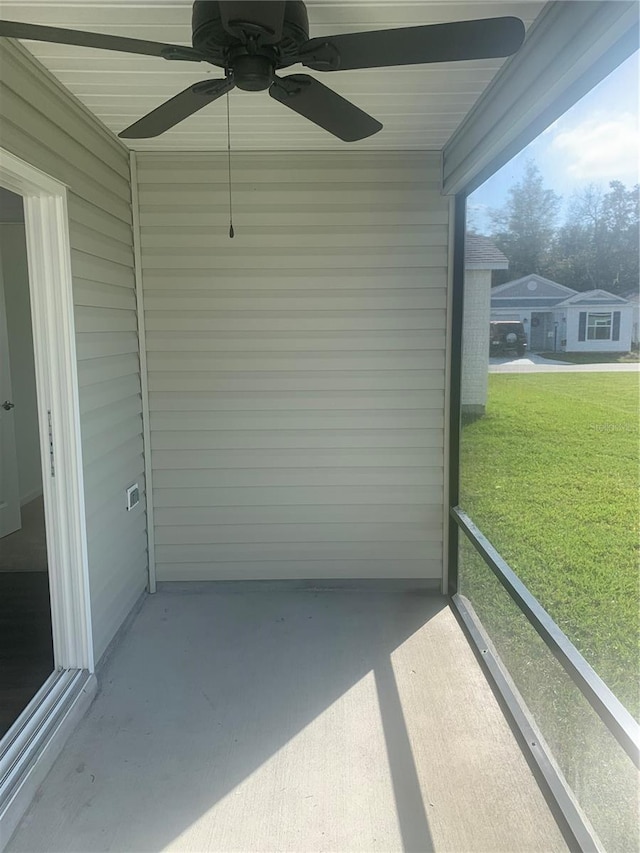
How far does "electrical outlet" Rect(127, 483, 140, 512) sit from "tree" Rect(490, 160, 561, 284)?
220cm

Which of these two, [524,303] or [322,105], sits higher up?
[322,105]

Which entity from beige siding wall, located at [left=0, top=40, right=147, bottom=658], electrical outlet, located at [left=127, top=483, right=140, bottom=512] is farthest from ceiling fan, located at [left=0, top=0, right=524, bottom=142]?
electrical outlet, located at [left=127, top=483, right=140, bottom=512]

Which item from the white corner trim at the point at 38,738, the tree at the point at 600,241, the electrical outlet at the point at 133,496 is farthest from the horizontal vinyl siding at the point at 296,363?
the tree at the point at 600,241

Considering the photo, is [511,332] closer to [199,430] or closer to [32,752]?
[199,430]

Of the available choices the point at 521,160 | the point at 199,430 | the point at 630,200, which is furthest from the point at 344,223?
the point at 630,200

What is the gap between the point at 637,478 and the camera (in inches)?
55.6

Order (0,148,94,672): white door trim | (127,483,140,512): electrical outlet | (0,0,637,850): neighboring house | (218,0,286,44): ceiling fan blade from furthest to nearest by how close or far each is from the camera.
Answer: (127,483,140,512): electrical outlet < (0,148,94,672): white door trim < (0,0,637,850): neighboring house < (218,0,286,44): ceiling fan blade

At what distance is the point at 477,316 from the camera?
3006mm

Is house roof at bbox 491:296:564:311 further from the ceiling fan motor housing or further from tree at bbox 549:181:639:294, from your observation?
the ceiling fan motor housing

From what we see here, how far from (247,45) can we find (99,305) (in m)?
1.63

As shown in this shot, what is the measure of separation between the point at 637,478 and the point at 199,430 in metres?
2.52

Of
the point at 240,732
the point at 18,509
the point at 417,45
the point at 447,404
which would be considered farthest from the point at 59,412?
the point at 18,509

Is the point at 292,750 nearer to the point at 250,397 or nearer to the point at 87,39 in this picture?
the point at 250,397

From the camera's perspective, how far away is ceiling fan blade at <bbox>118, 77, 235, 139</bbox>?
5.10 feet
